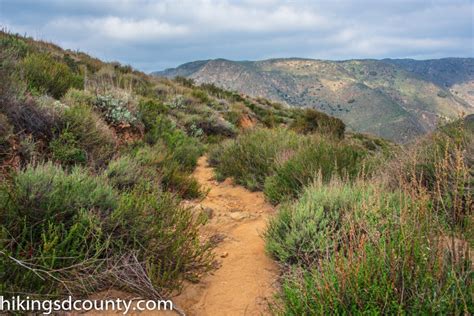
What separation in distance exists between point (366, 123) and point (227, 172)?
82226 millimetres

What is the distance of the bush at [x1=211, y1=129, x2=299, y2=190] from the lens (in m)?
6.99

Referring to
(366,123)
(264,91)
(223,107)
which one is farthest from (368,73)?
(223,107)

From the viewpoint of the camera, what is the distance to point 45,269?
2633mm

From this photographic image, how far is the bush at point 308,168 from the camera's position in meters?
5.71

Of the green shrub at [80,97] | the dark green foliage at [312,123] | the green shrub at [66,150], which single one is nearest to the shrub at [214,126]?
the dark green foliage at [312,123]

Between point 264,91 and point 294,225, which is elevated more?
point 264,91

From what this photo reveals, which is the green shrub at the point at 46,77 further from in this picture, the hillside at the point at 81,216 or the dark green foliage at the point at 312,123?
the dark green foliage at the point at 312,123

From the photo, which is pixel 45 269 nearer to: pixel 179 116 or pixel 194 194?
pixel 194 194

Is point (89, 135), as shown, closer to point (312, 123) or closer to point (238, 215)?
point (238, 215)

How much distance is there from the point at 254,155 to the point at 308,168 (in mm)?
1872

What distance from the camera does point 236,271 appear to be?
3.64 m

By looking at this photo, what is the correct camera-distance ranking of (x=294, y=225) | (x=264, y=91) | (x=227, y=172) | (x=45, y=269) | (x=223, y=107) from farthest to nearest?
(x=264, y=91) < (x=223, y=107) < (x=227, y=172) < (x=294, y=225) < (x=45, y=269)

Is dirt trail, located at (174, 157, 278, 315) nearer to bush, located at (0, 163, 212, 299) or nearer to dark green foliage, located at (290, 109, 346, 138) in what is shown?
bush, located at (0, 163, 212, 299)

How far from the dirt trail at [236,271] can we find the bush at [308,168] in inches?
13.8
